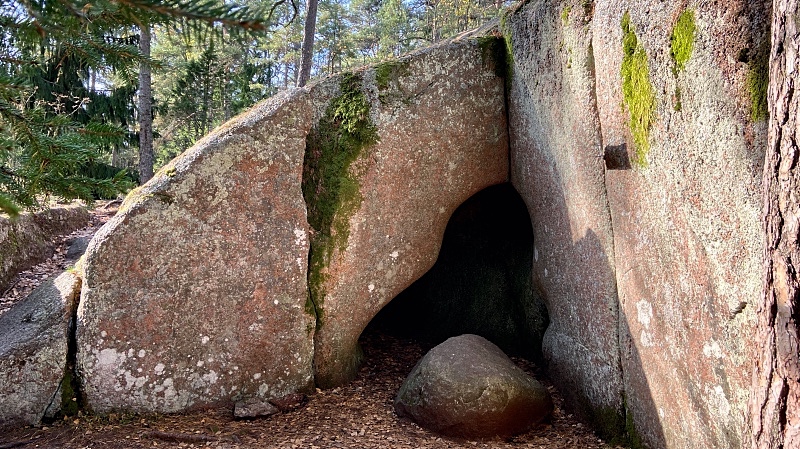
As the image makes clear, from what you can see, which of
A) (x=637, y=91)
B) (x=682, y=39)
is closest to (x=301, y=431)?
(x=637, y=91)

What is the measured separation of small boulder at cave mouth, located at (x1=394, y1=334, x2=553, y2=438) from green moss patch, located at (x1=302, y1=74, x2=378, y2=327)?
130cm

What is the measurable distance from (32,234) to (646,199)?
741 cm

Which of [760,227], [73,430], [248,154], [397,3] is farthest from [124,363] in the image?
[397,3]

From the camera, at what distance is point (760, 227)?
3037mm

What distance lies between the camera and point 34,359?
4.86 meters

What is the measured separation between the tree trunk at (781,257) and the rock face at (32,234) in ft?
20.3

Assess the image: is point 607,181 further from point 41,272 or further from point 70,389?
point 41,272

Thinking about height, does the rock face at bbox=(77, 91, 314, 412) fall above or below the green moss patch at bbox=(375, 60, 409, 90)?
below

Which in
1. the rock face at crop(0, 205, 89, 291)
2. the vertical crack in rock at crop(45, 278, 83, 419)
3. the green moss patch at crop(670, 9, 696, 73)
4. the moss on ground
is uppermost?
the green moss patch at crop(670, 9, 696, 73)

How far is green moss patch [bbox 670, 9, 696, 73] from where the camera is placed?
3.47 meters

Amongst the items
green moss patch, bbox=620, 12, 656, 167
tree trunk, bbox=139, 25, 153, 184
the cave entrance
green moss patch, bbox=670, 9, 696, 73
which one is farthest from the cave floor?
tree trunk, bbox=139, 25, 153, 184

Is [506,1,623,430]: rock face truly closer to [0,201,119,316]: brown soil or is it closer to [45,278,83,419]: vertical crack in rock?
[45,278,83,419]: vertical crack in rock

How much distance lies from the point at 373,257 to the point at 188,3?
14.5ft

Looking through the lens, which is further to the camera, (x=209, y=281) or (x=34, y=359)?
(x=209, y=281)
